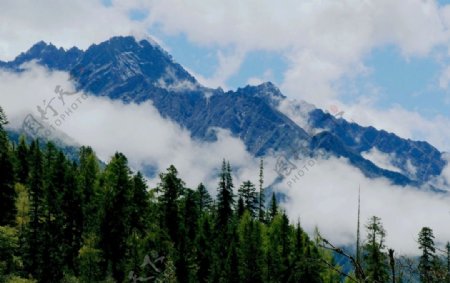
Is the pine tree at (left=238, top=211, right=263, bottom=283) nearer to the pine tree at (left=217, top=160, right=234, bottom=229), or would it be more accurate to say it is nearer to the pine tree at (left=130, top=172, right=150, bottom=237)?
the pine tree at (left=217, top=160, right=234, bottom=229)

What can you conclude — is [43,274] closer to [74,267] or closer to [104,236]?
[74,267]

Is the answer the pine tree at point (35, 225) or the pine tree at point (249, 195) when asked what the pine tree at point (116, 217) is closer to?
the pine tree at point (35, 225)

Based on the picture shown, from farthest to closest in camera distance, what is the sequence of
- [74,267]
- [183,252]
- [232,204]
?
[232,204] < [183,252] < [74,267]

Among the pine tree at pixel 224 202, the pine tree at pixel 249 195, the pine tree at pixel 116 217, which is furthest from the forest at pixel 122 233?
the pine tree at pixel 249 195

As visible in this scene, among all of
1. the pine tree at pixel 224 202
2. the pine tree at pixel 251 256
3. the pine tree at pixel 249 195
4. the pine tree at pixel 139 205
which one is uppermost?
the pine tree at pixel 249 195

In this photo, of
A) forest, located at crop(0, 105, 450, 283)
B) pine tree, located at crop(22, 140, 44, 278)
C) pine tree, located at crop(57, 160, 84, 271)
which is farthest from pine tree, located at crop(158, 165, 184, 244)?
pine tree, located at crop(22, 140, 44, 278)

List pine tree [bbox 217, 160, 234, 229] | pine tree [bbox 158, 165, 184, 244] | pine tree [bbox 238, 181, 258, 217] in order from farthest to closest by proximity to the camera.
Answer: pine tree [bbox 238, 181, 258, 217]
pine tree [bbox 217, 160, 234, 229]
pine tree [bbox 158, 165, 184, 244]

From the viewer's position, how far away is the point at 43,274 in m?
46.3

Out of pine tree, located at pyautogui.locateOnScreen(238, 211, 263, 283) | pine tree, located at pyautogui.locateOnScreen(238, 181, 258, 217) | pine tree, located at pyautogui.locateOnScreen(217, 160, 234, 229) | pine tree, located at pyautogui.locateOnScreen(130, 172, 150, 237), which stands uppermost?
pine tree, located at pyautogui.locateOnScreen(238, 181, 258, 217)

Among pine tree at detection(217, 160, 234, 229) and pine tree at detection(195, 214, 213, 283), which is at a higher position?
pine tree at detection(217, 160, 234, 229)

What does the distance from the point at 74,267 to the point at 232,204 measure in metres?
23.5

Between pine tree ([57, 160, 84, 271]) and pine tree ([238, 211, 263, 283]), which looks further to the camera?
pine tree ([238, 211, 263, 283])

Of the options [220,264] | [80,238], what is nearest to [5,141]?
[80,238]

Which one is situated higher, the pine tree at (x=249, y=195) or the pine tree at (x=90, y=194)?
the pine tree at (x=249, y=195)
